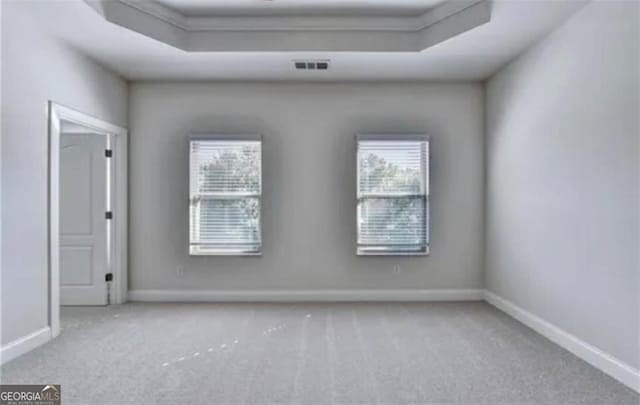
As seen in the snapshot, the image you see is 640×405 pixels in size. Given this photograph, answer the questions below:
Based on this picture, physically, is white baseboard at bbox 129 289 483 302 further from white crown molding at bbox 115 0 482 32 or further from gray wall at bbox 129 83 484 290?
white crown molding at bbox 115 0 482 32

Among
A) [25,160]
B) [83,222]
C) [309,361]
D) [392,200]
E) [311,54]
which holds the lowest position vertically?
[309,361]

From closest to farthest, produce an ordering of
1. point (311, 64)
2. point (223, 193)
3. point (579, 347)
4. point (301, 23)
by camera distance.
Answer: point (579, 347)
point (301, 23)
point (311, 64)
point (223, 193)

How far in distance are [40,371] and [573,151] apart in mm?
4421

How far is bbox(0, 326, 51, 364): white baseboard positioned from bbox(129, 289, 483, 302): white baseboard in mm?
1535

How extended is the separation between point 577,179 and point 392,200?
2150mm

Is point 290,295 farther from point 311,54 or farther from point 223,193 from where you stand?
point 311,54

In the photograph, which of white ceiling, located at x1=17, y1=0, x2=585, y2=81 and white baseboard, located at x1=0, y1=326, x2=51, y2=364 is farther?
white ceiling, located at x1=17, y1=0, x2=585, y2=81

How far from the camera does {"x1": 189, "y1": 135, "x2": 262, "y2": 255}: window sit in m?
5.15

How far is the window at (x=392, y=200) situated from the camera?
5168mm

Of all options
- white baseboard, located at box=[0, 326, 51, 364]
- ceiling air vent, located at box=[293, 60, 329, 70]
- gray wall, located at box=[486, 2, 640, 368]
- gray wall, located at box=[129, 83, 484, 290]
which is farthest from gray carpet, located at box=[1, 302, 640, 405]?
ceiling air vent, located at box=[293, 60, 329, 70]

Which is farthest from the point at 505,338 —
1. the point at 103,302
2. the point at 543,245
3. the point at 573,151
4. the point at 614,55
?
the point at 103,302

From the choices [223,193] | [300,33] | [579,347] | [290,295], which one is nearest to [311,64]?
[300,33]

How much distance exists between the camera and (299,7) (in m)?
3.77

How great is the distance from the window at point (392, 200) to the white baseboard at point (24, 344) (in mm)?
3285
